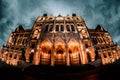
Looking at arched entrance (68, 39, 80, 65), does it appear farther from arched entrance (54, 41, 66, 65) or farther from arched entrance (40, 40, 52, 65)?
arched entrance (40, 40, 52, 65)

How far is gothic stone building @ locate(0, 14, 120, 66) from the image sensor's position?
49938 mm

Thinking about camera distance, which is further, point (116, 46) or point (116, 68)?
point (116, 46)

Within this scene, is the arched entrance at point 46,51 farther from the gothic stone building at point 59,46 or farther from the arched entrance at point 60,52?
the arched entrance at point 60,52

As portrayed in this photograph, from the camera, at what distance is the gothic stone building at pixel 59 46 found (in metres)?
49.9

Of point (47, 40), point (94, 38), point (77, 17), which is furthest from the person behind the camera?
point (77, 17)

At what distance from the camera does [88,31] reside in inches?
2272

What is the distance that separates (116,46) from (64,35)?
1718 cm

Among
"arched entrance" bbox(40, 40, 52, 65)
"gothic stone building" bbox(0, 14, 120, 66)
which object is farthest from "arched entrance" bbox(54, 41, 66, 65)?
"arched entrance" bbox(40, 40, 52, 65)

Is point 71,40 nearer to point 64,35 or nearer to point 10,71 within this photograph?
point 64,35

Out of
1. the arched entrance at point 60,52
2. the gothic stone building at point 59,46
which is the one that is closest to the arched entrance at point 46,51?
the gothic stone building at point 59,46

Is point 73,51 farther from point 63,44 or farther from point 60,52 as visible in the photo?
point 60,52

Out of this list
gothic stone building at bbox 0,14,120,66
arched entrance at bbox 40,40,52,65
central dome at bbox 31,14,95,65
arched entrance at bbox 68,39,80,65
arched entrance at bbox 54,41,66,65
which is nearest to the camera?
gothic stone building at bbox 0,14,120,66

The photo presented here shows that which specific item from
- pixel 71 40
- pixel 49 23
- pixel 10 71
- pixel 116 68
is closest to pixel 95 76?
pixel 116 68

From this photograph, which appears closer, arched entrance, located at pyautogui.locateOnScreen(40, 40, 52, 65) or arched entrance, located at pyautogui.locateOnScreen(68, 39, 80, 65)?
arched entrance, located at pyautogui.locateOnScreen(68, 39, 80, 65)
